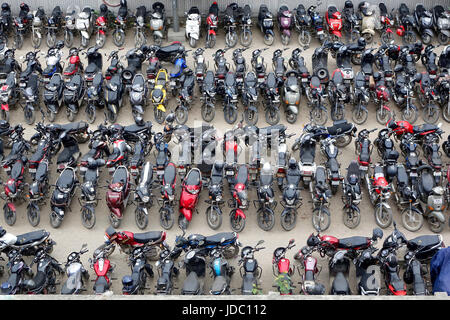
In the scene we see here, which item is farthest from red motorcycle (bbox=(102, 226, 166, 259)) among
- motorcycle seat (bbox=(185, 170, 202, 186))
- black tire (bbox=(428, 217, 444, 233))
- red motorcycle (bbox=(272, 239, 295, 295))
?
black tire (bbox=(428, 217, 444, 233))

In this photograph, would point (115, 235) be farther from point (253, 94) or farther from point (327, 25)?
point (327, 25)

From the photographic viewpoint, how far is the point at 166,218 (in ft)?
53.2

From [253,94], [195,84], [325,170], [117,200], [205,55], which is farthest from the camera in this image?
[205,55]

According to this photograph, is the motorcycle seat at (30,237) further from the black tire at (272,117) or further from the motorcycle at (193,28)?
the motorcycle at (193,28)

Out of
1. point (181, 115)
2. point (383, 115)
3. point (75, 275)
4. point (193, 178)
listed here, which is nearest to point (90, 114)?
point (181, 115)

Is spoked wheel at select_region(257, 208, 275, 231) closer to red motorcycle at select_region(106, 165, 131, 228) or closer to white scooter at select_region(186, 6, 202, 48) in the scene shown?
red motorcycle at select_region(106, 165, 131, 228)

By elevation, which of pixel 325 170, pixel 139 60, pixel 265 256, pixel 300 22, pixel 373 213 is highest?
pixel 300 22

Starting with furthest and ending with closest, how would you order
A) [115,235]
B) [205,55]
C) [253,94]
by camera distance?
[205,55] → [253,94] → [115,235]

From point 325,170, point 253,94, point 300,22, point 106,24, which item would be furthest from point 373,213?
point 106,24

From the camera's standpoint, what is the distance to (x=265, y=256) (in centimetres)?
1558

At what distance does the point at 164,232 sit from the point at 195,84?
674 cm

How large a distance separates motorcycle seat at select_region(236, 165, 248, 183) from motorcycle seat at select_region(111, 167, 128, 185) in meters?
2.87

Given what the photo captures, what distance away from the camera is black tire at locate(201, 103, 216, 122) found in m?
19.1

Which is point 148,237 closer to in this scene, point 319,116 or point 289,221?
point 289,221
